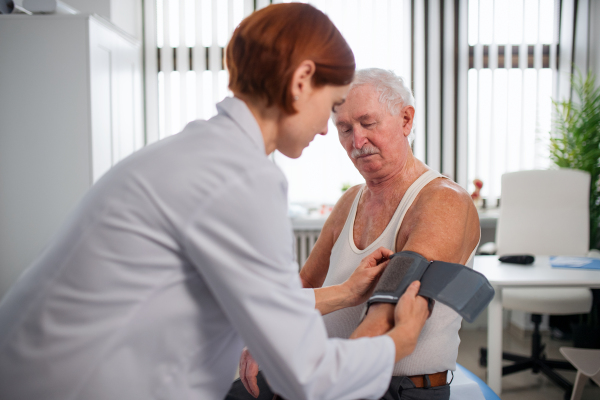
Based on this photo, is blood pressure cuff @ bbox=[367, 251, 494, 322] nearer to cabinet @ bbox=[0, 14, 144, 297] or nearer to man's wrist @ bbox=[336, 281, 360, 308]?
man's wrist @ bbox=[336, 281, 360, 308]

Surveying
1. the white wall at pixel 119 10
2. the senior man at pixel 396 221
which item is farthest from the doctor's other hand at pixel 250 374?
the white wall at pixel 119 10

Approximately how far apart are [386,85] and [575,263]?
64.3 inches

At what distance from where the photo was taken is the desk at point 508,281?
1.95 m

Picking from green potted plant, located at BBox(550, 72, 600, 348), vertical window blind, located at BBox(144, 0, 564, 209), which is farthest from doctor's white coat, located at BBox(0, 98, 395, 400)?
vertical window blind, located at BBox(144, 0, 564, 209)

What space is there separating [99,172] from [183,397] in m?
2.72

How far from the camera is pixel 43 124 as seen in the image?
2961 mm

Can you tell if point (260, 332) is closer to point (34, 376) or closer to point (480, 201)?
point (34, 376)

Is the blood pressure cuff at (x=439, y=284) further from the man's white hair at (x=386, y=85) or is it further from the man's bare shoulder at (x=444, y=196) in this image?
the man's white hair at (x=386, y=85)

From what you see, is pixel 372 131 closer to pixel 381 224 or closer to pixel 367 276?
pixel 381 224

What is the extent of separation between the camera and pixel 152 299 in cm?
67

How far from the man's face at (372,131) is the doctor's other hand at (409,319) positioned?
452 mm

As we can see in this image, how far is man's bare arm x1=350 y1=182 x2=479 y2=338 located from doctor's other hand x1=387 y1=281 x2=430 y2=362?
0.24 feet

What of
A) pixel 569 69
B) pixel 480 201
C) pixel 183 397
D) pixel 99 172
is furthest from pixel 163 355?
pixel 569 69

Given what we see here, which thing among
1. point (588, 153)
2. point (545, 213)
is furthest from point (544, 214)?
point (588, 153)
